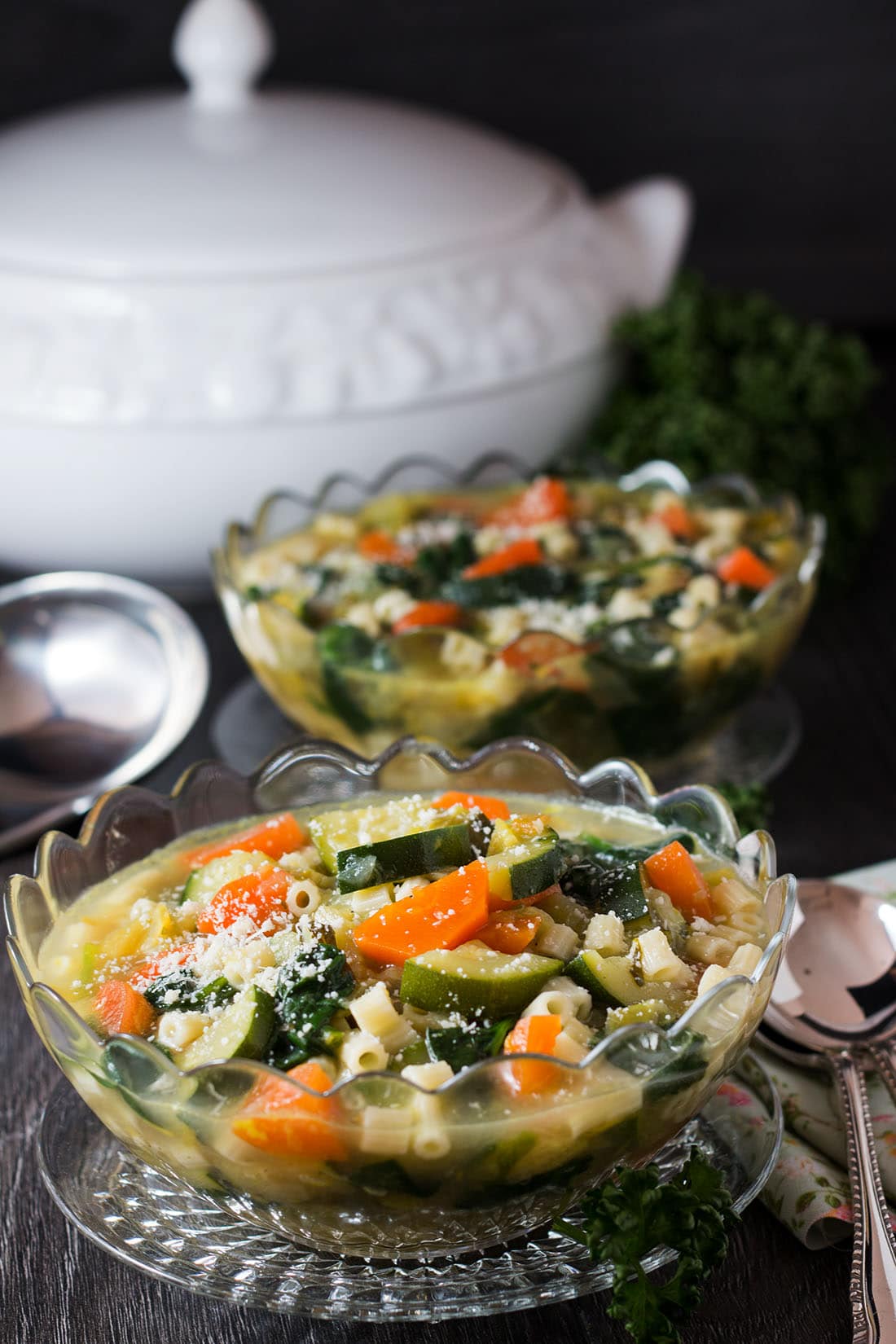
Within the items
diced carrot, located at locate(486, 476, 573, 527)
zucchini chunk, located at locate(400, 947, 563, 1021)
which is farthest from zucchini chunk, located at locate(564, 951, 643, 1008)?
diced carrot, located at locate(486, 476, 573, 527)

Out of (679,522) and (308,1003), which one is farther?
(679,522)

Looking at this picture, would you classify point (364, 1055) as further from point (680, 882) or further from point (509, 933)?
point (680, 882)

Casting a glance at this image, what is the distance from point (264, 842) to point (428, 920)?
253mm

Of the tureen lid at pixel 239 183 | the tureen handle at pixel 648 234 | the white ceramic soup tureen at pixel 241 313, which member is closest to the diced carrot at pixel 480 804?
the white ceramic soup tureen at pixel 241 313

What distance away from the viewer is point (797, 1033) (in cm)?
141

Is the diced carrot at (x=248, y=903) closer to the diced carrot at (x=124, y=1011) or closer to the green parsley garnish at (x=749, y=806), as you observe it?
the diced carrot at (x=124, y=1011)

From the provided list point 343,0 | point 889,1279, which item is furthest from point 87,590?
point 343,0

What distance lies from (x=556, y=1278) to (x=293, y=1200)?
0.21 m

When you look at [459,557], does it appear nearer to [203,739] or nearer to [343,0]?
[203,739]

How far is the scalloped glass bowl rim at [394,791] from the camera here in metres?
1.04

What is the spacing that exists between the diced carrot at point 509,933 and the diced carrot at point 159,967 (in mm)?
244

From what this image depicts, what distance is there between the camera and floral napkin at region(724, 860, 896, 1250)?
1.22 m

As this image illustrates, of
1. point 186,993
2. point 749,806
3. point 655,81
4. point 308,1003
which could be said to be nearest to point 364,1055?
point 308,1003

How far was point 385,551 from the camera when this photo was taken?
6.96ft
